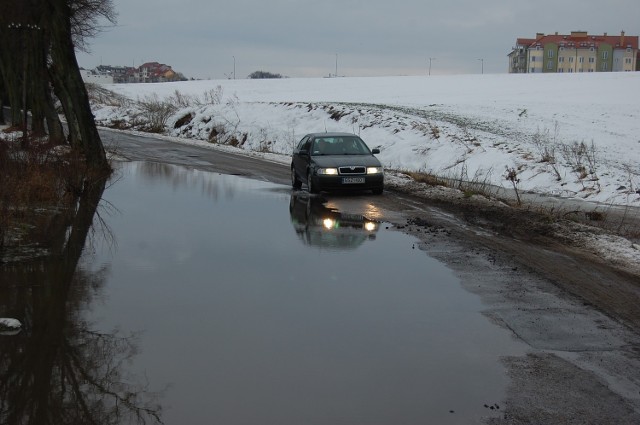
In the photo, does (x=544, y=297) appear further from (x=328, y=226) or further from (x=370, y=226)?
(x=328, y=226)

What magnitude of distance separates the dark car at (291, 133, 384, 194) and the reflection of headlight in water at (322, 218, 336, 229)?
3319mm

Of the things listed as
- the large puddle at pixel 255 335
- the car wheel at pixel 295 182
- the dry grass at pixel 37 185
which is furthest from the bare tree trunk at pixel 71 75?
the large puddle at pixel 255 335

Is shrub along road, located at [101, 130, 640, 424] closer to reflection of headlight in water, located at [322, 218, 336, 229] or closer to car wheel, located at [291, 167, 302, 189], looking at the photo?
reflection of headlight in water, located at [322, 218, 336, 229]

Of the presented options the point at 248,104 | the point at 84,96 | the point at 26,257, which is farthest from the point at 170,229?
the point at 248,104

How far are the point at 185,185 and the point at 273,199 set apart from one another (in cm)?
335

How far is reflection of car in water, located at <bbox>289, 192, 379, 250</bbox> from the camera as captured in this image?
34.4ft

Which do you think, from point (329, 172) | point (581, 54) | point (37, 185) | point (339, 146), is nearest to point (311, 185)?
point (329, 172)

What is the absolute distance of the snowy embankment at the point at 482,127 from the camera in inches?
811

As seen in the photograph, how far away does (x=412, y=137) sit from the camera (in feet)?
97.3

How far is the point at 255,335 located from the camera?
6.02 meters

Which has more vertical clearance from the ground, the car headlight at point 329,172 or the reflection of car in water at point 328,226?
the car headlight at point 329,172

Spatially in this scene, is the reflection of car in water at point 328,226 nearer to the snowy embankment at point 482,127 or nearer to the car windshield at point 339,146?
the car windshield at point 339,146

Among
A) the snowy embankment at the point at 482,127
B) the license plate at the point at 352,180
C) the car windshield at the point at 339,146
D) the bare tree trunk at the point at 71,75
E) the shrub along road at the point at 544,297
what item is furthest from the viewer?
the snowy embankment at the point at 482,127

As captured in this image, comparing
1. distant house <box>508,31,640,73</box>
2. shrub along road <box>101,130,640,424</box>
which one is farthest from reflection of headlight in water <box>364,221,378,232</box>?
distant house <box>508,31,640,73</box>
